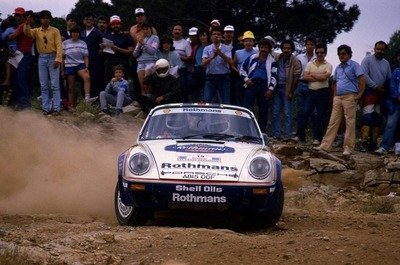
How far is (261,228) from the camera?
11.0 metres

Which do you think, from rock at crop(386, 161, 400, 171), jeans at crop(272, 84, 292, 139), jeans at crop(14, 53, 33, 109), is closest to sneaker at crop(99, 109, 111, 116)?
jeans at crop(14, 53, 33, 109)

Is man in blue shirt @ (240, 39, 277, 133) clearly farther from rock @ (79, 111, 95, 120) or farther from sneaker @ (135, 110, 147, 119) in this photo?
rock @ (79, 111, 95, 120)

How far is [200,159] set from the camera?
10586 mm

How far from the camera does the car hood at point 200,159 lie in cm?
1033

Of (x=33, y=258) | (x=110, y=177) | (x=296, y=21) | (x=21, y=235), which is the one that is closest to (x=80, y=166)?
(x=110, y=177)

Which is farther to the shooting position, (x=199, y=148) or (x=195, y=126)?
(x=195, y=126)

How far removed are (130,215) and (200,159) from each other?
3.52 feet

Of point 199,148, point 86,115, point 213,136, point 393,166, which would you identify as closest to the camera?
point 199,148

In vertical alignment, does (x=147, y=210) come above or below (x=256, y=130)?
below

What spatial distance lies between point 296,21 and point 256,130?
65.0ft

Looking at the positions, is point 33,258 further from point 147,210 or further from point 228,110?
point 228,110

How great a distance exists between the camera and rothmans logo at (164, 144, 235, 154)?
35.4ft

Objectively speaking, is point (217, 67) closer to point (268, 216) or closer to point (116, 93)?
point (116, 93)

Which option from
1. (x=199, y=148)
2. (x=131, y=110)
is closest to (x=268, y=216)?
(x=199, y=148)
